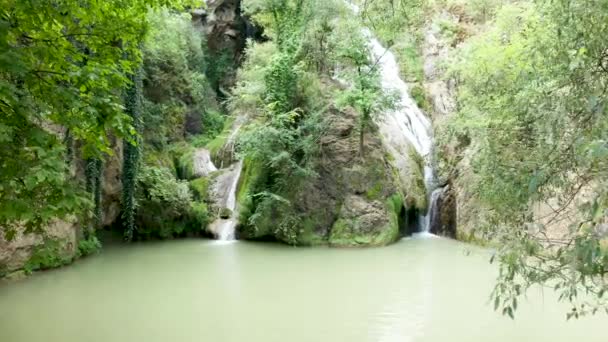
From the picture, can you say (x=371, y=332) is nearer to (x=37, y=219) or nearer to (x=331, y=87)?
(x=37, y=219)

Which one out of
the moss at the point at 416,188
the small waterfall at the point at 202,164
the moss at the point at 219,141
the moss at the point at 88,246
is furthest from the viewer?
the moss at the point at 219,141

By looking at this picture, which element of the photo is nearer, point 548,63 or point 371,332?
point 548,63

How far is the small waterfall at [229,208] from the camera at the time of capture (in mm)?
15680

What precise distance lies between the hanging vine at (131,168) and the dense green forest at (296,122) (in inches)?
2.2

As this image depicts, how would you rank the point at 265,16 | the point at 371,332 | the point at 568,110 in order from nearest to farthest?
the point at 568,110 → the point at 371,332 → the point at 265,16

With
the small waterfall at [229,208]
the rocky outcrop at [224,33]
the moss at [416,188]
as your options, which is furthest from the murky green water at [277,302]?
the rocky outcrop at [224,33]

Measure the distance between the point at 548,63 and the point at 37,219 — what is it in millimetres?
4642

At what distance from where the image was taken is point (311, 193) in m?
14.9

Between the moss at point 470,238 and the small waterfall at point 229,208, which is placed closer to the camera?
the moss at point 470,238

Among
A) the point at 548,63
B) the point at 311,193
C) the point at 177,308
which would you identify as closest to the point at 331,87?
the point at 311,193

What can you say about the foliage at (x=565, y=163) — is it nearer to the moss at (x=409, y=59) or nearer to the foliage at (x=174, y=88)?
the moss at (x=409, y=59)

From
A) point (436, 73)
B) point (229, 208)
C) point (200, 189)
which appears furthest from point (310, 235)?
point (436, 73)

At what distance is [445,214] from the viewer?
51.3ft

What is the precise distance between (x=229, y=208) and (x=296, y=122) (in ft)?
11.9
